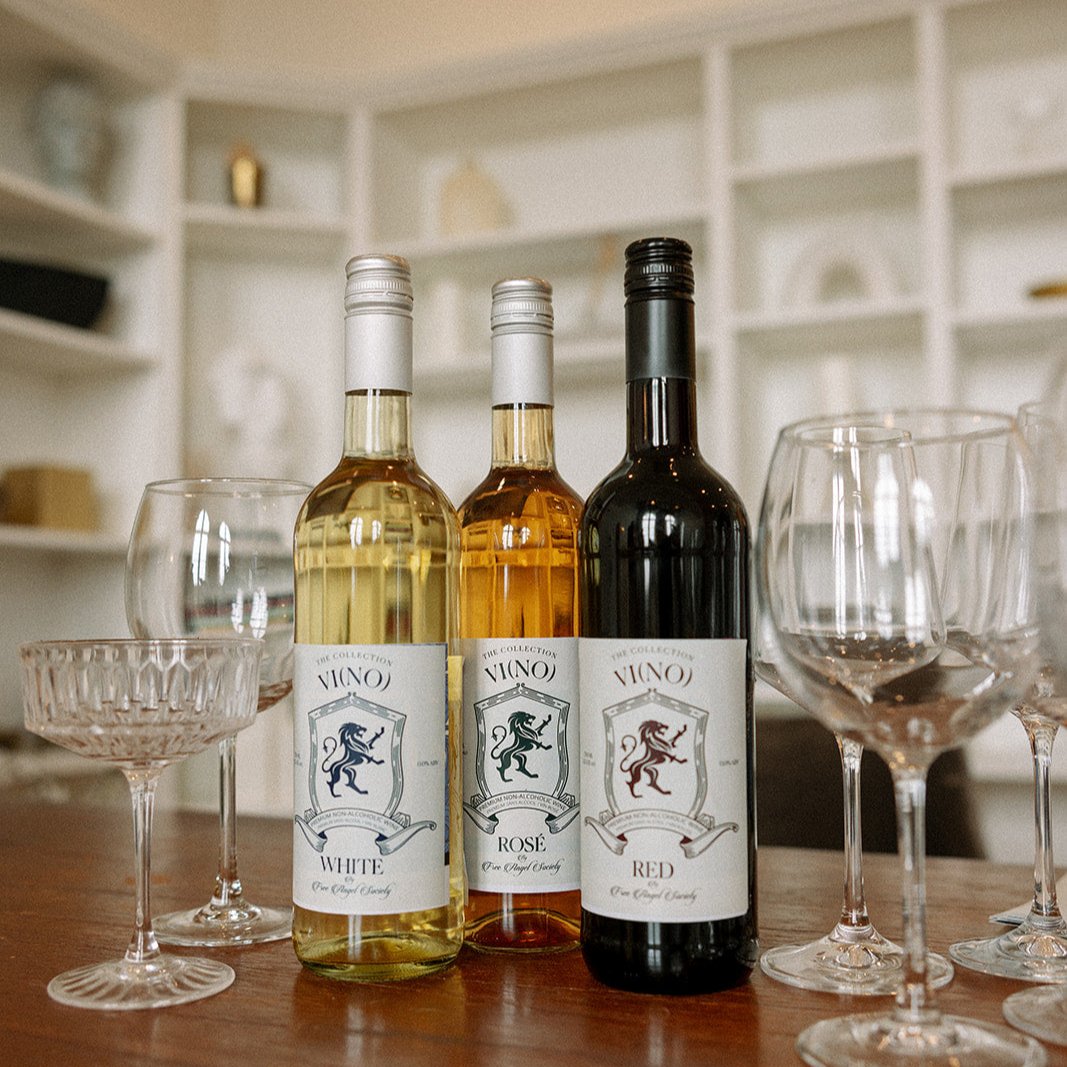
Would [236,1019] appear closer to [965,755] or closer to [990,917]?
[990,917]

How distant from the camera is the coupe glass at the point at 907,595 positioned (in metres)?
0.47

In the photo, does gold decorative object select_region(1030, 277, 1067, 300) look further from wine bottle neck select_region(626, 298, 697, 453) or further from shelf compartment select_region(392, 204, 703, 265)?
wine bottle neck select_region(626, 298, 697, 453)

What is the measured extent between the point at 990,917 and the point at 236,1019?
0.43m

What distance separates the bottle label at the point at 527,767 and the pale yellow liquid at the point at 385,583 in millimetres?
19

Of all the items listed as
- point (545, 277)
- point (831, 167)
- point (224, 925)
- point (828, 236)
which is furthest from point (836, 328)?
point (224, 925)

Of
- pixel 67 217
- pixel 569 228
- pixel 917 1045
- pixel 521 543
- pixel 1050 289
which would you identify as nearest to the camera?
pixel 917 1045

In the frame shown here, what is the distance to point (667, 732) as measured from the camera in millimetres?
543

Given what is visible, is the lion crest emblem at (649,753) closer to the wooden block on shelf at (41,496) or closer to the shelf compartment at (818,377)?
the shelf compartment at (818,377)

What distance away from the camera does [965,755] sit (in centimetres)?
145

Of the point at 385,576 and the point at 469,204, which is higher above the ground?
the point at 469,204

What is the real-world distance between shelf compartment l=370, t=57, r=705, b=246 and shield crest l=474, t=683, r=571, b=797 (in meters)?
2.27

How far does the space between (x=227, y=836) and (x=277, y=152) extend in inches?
107

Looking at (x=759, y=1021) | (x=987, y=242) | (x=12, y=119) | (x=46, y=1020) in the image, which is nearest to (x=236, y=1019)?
(x=46, y=1020)

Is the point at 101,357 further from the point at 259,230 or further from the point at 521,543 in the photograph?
the point at 521,543
